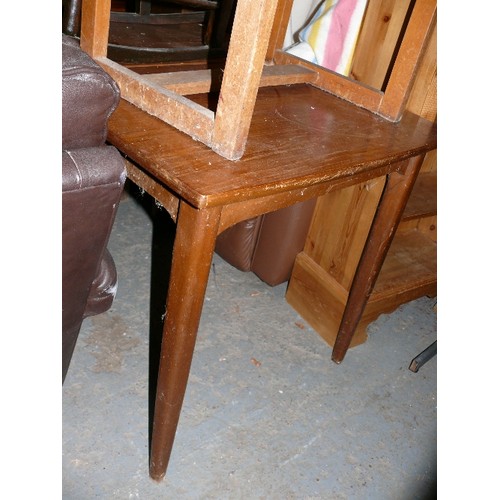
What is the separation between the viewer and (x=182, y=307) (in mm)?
905

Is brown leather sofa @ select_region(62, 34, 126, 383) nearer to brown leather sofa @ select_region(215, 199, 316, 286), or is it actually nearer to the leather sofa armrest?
the leather sofa armrest

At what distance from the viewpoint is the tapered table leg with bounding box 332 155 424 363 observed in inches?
49.8

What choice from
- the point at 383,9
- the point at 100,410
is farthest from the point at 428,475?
the point at 383,9

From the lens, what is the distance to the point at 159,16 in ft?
5.60

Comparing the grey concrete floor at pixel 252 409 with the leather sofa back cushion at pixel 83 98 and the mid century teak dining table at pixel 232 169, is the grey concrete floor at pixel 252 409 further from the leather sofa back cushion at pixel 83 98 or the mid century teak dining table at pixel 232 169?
the leather sofa back cushion at pixel 83 98

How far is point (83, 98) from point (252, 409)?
36.5 inches

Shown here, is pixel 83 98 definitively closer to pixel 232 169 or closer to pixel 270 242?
pixel 232 169

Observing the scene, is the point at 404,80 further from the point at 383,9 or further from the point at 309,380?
the point at 309,380

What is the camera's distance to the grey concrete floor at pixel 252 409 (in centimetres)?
121

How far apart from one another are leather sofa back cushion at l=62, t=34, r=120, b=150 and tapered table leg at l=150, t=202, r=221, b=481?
17 cm

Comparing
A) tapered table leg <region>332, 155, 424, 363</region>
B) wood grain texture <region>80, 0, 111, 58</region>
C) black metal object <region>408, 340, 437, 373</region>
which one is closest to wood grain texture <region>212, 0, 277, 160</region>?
wood grain texture <region>80, 0, 111, 58</region>

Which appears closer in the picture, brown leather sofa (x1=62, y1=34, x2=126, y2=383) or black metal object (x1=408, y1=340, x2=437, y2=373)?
brown leather sofa (x1=62, y1=34, x2=126, y2=383)

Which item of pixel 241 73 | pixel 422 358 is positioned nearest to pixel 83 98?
pixel 241 73
